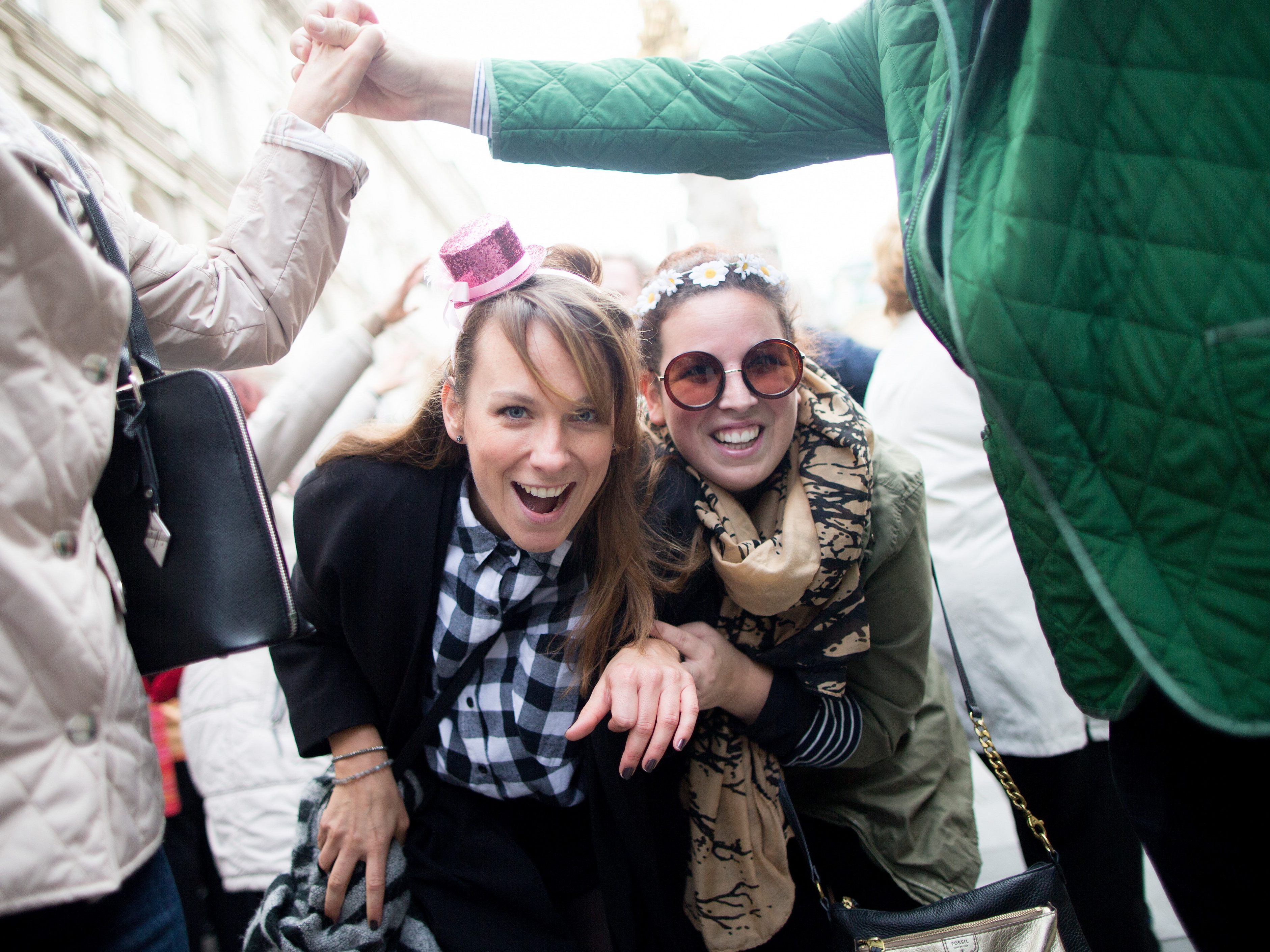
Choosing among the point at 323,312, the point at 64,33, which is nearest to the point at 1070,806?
the point at 64,33

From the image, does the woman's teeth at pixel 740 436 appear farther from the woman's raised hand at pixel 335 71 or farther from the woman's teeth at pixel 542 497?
the woman's raised hand at pixel 335 71

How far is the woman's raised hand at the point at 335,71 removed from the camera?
157 cm

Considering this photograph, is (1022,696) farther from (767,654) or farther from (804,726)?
(767,654)

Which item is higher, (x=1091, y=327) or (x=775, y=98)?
(x=775, y=98)

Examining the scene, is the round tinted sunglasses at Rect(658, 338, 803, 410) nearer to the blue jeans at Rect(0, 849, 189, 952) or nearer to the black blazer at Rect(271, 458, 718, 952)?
the black blazer at Rect(271, 458, 718, 952)

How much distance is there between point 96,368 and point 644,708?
3.53 ft

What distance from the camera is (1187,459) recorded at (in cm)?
90

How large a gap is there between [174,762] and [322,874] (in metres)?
1.25

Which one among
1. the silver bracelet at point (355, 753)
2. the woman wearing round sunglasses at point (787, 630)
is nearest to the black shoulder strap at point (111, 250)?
the silver bracelet at point (355, 753)

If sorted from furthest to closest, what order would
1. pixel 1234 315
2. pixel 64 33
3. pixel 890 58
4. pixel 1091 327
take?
pixel 64 33
pixel 890 58
pixel 1091 327
pixel 1234 315

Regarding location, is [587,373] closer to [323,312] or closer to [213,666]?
[213,666]

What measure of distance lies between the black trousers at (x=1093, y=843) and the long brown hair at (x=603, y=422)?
1.34 metres

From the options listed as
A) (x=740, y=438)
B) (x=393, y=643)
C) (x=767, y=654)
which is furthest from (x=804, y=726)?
(x=393, y=643)

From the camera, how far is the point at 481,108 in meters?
1.71
